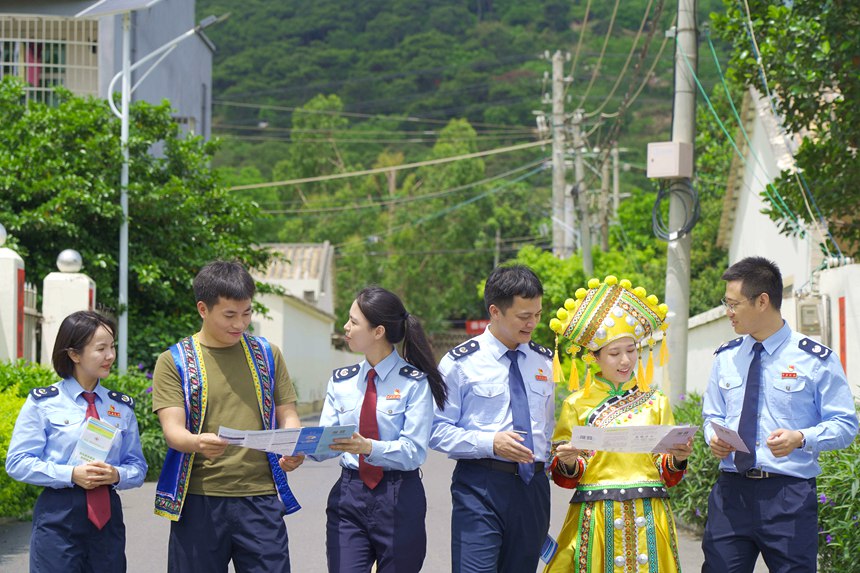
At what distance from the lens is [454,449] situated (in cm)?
531

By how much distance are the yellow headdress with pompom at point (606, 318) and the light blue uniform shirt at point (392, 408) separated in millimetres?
700

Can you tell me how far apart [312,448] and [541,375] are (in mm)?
1312

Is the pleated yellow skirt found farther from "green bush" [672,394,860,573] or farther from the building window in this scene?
the building window

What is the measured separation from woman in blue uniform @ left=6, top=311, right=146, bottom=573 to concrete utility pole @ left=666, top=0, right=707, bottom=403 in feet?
24.1

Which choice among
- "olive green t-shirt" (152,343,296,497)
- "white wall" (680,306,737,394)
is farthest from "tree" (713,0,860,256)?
"olive green t-shirt" (152,343,296,497)

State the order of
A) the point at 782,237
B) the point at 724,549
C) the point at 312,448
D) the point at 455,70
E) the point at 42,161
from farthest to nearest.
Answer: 1. the point at 455,70
2. the point at 782,237
3. the point at 42,161
4. the point at 724,549
5. the point at 312,448

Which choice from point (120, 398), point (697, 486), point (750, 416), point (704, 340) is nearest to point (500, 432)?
point (750, 416)

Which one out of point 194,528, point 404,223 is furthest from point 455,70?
point 194,528

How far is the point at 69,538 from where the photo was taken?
510 cm

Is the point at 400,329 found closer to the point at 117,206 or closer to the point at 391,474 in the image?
the point at 391,474

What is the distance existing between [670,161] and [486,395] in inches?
267

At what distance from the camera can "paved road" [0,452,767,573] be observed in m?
8.74

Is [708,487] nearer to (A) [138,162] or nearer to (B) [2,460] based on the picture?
(B) [2,460]

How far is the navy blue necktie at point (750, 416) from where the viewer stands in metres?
5.25
